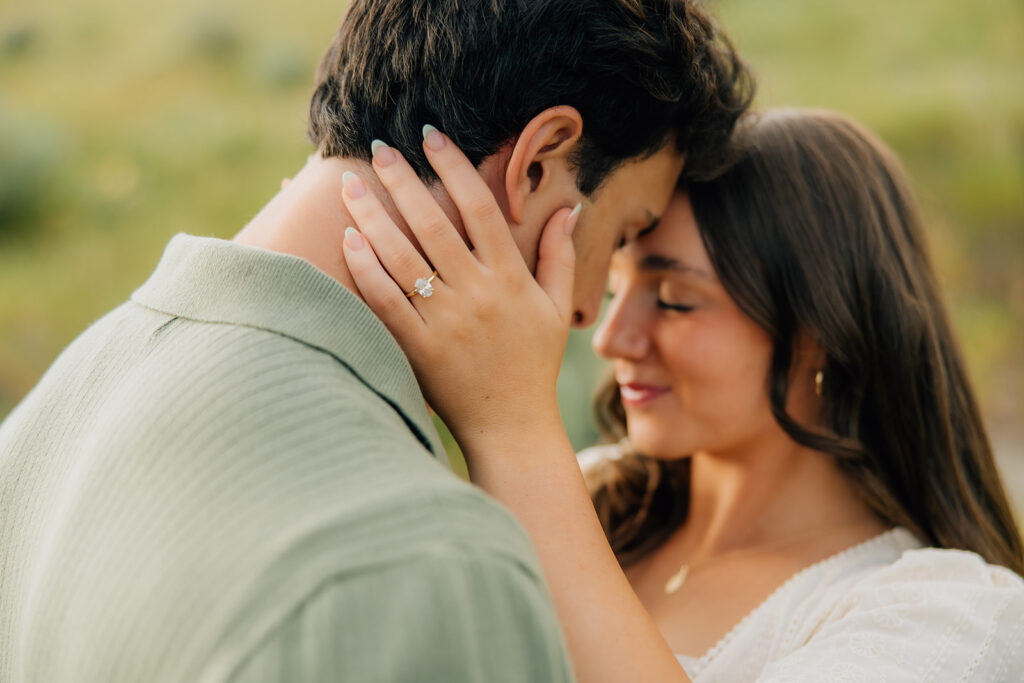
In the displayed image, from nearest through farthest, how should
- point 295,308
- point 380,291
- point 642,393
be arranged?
point 295,308 → point 380,291 → point 642,393

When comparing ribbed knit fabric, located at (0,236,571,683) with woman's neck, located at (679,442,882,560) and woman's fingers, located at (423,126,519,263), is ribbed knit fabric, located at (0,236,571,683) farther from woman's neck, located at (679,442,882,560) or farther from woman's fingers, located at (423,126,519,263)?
woman's neck, located at (679,442,882,560)

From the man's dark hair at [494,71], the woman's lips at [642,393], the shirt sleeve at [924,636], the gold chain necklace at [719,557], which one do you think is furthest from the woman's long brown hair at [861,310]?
the man's dark hair at [494,71]

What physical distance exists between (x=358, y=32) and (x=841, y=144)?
1.29 meters

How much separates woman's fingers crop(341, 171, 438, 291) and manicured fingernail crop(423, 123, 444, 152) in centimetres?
11

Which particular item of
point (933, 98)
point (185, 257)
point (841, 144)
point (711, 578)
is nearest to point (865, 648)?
point (711, 578)

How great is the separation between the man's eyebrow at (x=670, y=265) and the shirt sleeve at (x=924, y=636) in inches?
30.0

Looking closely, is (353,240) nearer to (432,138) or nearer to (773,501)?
(432,138)

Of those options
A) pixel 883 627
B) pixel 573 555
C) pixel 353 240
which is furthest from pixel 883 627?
pixel 353 240

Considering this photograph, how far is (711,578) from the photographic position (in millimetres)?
2133

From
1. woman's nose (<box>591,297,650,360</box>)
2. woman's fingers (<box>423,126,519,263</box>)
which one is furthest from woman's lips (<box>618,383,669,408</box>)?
woman's fingers (<box>423,126,519,263</box>)

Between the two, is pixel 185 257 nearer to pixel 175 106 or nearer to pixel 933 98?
pixel 175 106

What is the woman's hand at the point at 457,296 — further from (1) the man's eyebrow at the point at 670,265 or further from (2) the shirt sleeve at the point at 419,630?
(1) the man's eyebrow at the point at 670,265

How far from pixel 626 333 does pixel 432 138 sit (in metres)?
0.96

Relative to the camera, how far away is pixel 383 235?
1234 mm
